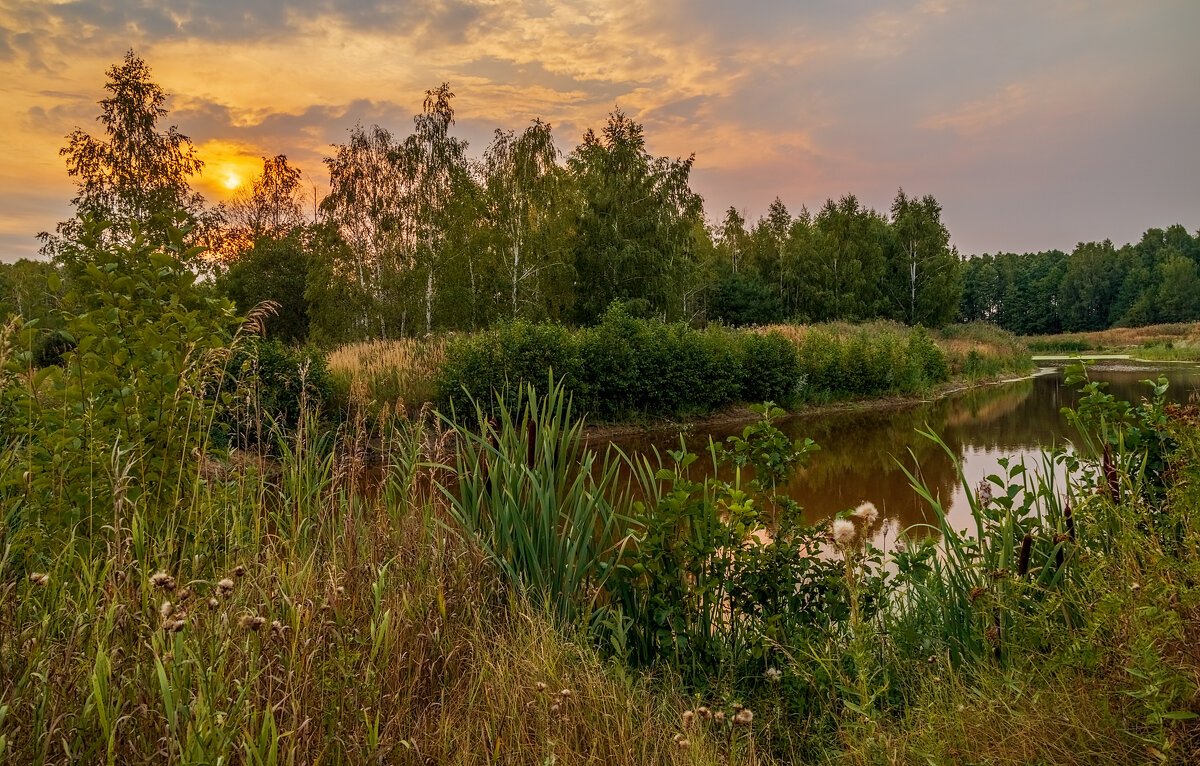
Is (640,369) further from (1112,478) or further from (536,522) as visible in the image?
(1112,478)

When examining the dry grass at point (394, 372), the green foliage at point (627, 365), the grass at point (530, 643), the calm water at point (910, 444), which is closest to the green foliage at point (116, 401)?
the grass at point (530, 643)

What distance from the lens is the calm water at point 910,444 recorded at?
7.16 metres

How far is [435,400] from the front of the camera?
11602 mm

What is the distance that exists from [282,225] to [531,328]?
23592 millimetres

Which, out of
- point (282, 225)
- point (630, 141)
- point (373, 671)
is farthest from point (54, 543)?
point (282, 225)

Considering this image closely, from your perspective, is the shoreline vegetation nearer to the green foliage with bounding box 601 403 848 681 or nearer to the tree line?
the green foliage with bounding box 601 403 848 681

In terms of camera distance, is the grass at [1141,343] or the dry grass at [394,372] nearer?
the dry grass at [394,372]

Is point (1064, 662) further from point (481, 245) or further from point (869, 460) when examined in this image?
point (481, 245)

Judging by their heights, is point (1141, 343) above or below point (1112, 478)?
above

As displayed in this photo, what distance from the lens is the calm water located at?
23.5ft

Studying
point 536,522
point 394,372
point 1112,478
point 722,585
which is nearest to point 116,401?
point 536,522

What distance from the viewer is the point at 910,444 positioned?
1145cm

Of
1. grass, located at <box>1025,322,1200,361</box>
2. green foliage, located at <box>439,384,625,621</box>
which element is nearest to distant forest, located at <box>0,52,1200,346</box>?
green foliage, located at <box>439,384,625,621</box>

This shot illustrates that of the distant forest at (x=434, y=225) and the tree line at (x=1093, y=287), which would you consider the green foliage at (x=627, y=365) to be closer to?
the distant forest at (x=434, y=225)
